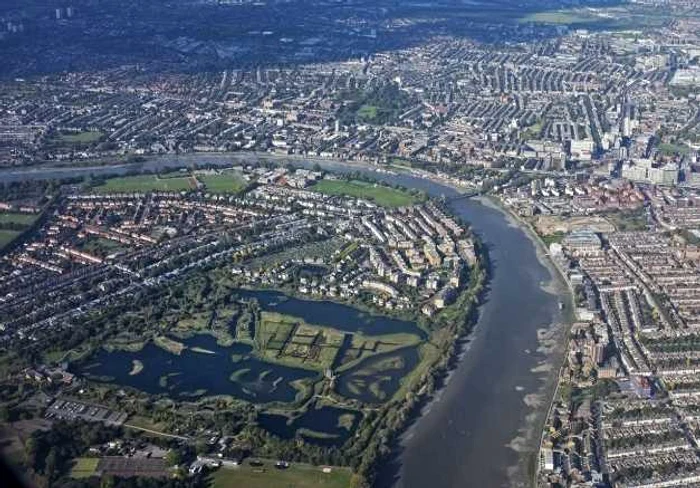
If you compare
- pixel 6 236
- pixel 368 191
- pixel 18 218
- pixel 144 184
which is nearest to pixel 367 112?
pixel 368 191

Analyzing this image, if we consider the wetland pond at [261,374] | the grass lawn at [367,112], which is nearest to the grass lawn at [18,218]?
the wetland pond at [261,374]

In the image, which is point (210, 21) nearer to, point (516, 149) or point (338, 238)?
point (516, 149)

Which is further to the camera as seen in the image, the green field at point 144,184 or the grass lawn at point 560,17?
the grass lawn at point 560,17

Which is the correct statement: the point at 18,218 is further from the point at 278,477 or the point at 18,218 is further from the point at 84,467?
the point at 278,477

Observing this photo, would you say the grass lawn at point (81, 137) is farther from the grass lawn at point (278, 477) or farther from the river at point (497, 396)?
the grass lawn at point (278, 477)

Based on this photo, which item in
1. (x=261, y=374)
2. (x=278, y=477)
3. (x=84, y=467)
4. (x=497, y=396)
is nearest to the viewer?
→ (x=278, y=477)

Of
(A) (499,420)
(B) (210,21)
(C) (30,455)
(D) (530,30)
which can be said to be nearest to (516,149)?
(A) (499,420)
